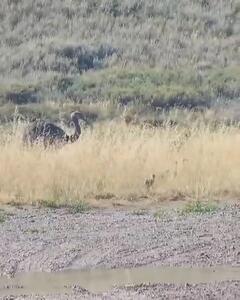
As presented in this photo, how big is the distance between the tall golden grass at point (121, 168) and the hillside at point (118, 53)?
35.1 ft

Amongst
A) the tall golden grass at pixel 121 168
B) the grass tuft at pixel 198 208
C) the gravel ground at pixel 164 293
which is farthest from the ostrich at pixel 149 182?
the gravel ground at pixel 164 293

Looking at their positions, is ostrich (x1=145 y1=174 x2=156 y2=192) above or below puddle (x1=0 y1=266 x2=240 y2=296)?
below

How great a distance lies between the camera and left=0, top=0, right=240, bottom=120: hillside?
28.4 m

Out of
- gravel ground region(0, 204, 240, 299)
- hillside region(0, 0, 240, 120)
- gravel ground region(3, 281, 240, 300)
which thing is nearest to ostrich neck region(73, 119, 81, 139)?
gravel ground region(0, 204, 240, 299)

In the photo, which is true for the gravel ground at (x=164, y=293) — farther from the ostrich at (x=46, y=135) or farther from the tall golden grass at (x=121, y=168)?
the ostrich at (x=46, y=135)

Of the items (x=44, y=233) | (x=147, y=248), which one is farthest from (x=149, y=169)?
(x=147, y=248)

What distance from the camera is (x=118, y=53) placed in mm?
32938

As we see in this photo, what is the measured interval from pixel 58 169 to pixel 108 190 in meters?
0.83

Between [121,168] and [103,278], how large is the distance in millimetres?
6254

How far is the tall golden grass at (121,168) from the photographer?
534 inches

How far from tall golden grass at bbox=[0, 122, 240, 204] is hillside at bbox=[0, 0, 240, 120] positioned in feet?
35.1

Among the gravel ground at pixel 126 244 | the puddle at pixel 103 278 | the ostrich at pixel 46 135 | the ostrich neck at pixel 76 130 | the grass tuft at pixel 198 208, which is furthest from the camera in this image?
the ostrich neck at pixel 76 130

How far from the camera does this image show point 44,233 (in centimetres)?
1016

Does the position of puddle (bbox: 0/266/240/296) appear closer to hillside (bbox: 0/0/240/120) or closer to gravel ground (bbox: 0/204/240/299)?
gravel ground (bbox: 0/204/240/299)
